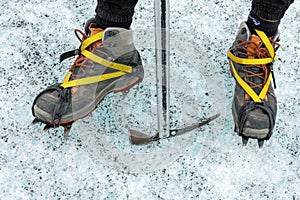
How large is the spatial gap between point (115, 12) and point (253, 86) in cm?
46

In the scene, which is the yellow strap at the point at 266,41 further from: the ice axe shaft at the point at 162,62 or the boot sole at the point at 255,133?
the ice axe shaft at the point at 162,62

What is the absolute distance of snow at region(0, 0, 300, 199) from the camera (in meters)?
1.09

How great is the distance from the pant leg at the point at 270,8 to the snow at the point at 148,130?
252 mm

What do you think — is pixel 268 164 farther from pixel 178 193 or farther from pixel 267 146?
pixel 178 193

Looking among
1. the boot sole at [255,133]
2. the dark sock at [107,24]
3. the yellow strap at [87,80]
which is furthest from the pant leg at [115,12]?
the boot sole at [255,133]

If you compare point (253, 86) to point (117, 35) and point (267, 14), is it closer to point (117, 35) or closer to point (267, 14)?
point (267, 14)

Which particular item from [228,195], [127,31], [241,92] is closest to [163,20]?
[127,31]

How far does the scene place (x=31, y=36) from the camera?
56.4 inches

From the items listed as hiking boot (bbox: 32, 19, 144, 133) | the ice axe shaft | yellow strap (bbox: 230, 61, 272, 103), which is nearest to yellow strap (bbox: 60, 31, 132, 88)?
hiking boot (bbox: 32, 19, 144, 133)

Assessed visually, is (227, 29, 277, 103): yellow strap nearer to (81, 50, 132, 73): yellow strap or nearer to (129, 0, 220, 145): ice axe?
(129, 0, 220, 145): ice axe

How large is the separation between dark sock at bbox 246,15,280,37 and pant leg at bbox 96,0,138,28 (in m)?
0.36

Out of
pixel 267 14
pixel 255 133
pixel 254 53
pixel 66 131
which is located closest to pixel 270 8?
pixel 267 14

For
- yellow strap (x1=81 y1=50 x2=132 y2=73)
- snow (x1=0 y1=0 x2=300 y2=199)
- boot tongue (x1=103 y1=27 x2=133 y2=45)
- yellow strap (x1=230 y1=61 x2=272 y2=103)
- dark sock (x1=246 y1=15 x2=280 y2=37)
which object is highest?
dark sock (x1=246 y1=15 x2=280 y2=37)

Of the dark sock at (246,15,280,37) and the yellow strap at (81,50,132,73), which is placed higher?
the dark sock at (246,15,280,37)
